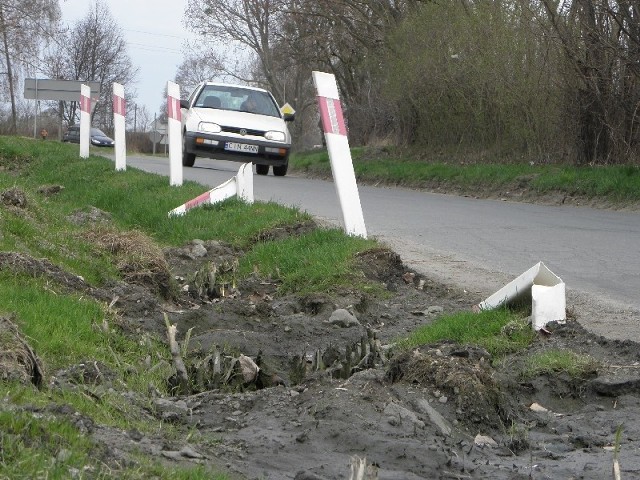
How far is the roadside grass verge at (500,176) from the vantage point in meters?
15.5

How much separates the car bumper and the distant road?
4.26m

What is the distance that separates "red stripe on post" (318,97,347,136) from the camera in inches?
334

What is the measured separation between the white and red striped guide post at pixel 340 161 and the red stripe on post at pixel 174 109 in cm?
462

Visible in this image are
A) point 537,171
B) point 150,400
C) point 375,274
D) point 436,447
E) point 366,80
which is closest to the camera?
point 436,447

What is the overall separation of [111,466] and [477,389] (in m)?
1.75

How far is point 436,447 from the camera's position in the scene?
141 inches

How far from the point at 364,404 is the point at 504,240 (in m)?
6.31

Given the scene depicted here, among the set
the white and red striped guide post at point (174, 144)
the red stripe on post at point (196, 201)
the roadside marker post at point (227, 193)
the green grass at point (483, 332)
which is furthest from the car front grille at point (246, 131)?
the green grass at point (483, 332)

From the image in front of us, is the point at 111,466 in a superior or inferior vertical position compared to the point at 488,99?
inferior

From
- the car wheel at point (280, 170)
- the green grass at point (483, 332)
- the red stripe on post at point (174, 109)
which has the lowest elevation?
the car wheel at point (280, 170)

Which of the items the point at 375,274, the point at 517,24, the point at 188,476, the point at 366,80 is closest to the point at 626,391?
the point at 188,476

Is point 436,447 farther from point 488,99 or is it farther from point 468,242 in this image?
point 488,99

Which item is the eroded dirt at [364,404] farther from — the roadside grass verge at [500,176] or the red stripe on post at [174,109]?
the roadside grass verge at [500,176]

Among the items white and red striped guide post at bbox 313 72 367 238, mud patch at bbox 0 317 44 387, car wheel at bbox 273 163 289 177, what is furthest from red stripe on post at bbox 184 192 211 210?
car wheel at bbox 273 163 289 177
